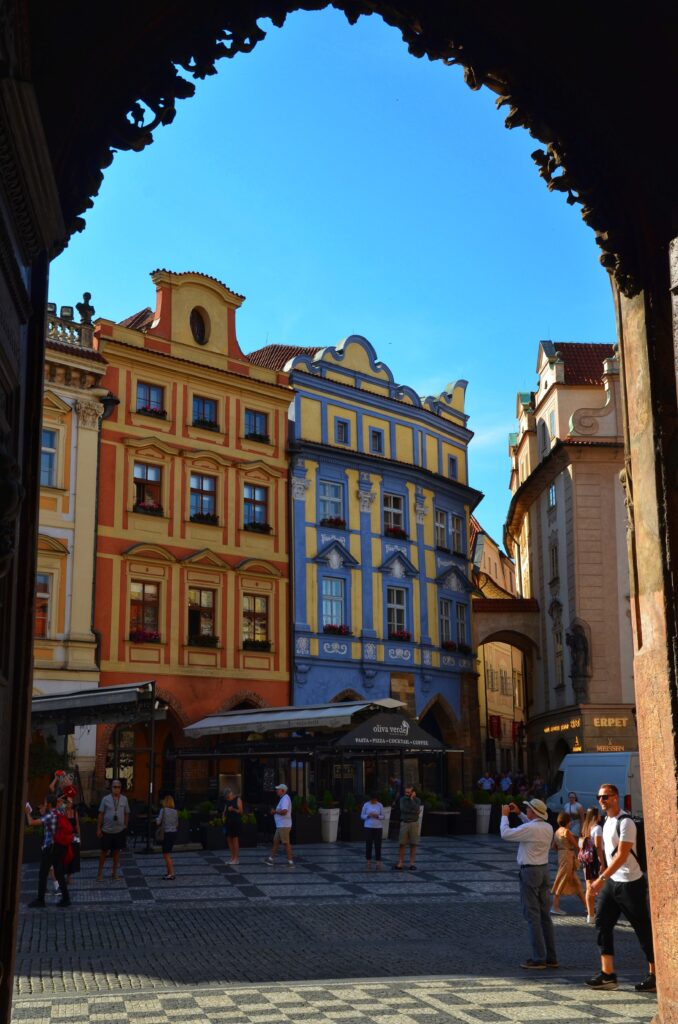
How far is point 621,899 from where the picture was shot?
31.7 ft

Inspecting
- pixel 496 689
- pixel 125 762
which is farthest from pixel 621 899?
pixel 496 689

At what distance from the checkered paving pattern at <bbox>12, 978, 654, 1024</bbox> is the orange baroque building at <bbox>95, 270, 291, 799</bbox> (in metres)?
21.2

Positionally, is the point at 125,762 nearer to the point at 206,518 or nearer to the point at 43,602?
the point at 43,602

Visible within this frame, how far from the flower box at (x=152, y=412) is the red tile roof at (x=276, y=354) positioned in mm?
9838

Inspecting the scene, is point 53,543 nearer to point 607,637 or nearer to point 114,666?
point 114,666

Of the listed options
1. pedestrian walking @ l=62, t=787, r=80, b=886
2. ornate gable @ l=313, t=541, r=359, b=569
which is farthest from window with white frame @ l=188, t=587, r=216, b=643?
pedestrian walking @ l=62, t=787, r=80, b=886

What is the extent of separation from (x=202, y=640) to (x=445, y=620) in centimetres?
1219

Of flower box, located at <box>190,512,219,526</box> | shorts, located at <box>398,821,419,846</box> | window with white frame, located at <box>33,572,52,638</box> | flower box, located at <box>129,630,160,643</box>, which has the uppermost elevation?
flower box, located at <box>190,512,219,526</box>

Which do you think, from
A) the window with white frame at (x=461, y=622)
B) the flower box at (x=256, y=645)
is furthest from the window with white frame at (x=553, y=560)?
the flower box at (x=256, y=645)

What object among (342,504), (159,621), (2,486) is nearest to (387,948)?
(2,486)

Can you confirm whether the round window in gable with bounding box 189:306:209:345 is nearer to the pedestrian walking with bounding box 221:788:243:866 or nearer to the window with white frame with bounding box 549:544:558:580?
the window with white frame with bounding box 549:544:558:580

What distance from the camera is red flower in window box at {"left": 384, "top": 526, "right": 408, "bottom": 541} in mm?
40906

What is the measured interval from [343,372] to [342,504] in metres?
5.04

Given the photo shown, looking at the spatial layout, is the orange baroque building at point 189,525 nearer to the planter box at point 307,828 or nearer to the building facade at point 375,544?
the building facade at point 375,544
